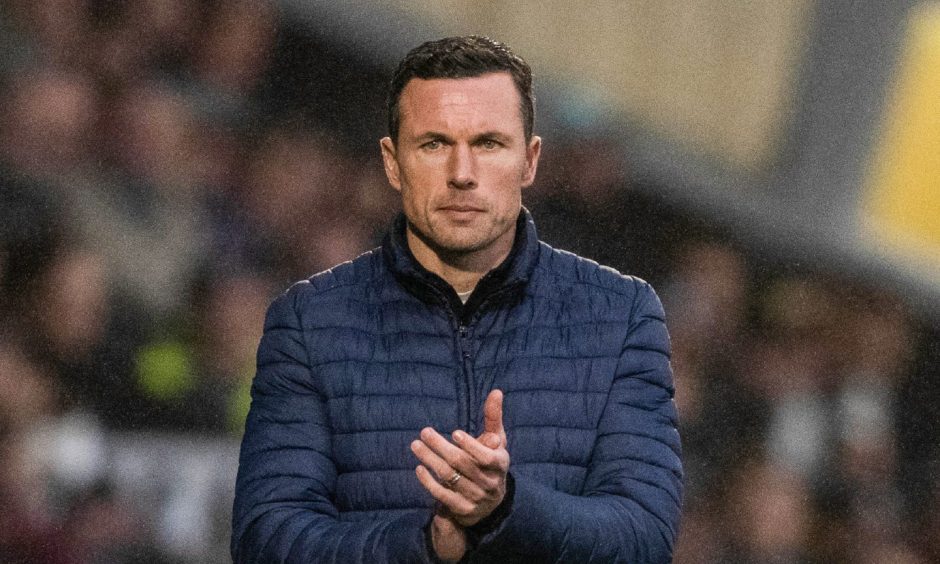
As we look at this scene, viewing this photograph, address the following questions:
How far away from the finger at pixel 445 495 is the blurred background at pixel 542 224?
1.21m

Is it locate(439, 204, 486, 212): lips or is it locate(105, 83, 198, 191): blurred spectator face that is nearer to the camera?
locate(439, 204, 486, 212): lips

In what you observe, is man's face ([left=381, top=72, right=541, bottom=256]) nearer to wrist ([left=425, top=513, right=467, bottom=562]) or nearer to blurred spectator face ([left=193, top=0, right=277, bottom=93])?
wrist ([left=425, top=513, right=467, bottom=562])

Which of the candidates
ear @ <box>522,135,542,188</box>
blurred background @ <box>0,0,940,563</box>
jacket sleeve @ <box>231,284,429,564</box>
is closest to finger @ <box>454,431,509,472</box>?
jacket sleeve @ <box>231,284,429,564</box>

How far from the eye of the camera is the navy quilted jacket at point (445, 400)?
5.10 feet

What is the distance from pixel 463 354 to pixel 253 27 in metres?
1.28

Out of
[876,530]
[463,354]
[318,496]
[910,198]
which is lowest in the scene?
A: [876,530]

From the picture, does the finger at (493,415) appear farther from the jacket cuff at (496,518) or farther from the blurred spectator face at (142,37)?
the blurred spectator face at (142,37)

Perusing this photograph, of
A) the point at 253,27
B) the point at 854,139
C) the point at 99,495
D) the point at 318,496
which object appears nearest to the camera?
the point at 318,496

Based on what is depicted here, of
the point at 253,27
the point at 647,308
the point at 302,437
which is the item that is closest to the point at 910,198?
the point at 253,27

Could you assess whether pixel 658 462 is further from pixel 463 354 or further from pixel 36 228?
pixel 36 228

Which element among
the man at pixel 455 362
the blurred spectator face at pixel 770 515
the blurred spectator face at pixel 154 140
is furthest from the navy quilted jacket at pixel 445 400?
the blurred spectator face at pixel 770 515

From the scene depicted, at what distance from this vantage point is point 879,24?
294 cm

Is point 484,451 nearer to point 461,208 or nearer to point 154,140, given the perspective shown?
point 461,208

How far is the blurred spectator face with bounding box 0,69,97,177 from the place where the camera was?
2559 millimetres
